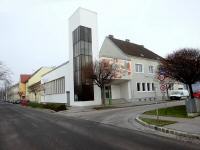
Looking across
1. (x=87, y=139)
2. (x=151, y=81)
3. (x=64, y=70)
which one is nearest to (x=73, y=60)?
(x=64, y=70)

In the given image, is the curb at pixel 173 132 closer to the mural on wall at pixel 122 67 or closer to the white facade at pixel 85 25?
the white facade at pixel 85 25

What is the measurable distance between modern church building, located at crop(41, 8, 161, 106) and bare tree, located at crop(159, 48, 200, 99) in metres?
15.1

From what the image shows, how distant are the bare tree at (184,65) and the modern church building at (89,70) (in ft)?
49.7

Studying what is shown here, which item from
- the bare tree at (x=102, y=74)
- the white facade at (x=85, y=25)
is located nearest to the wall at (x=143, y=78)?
the white facade at (x=85, y=25)

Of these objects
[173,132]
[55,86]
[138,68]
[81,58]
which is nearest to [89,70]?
[81,58]

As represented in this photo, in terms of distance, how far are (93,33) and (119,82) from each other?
9509mm

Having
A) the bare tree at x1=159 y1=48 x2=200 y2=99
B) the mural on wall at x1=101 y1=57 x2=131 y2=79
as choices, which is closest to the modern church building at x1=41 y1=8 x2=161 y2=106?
the mural on wall at x1=101 y1=57 x2=131 y2=79

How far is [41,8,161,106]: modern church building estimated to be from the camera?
35.6 metres

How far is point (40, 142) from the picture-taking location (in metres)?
9.50

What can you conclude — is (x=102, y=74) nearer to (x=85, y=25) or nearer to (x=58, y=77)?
(x=85, y=25)

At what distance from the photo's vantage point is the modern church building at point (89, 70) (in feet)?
117

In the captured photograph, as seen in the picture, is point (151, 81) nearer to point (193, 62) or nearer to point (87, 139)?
point (193, 62)

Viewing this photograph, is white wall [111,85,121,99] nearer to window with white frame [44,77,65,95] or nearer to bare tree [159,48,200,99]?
window with white frame [44,77,65,95]

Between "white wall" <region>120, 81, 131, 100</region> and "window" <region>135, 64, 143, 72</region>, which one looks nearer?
"white wall" <region>120, 81, 131, 100</region>
